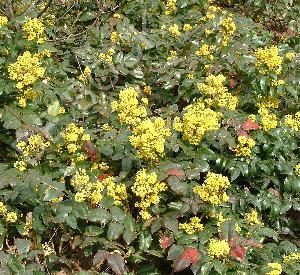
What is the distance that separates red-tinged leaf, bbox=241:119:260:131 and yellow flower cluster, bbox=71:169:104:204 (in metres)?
1.12

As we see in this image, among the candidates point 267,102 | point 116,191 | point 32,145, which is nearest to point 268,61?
point 267,102

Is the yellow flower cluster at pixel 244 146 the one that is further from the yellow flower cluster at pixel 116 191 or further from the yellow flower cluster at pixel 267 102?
the yellow flower cluster at pixel 116 191

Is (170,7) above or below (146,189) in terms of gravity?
above

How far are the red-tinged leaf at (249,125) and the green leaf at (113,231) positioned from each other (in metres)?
1.14

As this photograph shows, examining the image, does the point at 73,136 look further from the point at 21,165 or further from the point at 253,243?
the point at 253,243

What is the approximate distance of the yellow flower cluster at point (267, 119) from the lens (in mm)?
3616

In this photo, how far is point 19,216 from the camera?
3.25 meters

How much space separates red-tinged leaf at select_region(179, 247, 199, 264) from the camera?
2.89 m

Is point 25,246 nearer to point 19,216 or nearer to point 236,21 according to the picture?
point 19,216

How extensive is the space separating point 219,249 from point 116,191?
0.75m

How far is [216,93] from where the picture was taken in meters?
3.76

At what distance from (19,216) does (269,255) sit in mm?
1587

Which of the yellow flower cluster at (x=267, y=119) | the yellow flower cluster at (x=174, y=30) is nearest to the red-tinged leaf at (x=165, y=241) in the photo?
the yellow flower cluster at (x=267, y=119)

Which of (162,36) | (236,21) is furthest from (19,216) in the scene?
(236,21)
